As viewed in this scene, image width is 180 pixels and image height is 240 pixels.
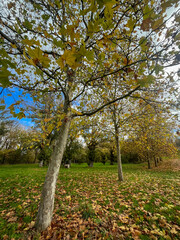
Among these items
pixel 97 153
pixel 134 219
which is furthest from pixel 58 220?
pixel 97 153

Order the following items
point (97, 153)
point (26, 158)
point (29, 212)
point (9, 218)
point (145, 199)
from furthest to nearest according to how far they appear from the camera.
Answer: point (26, 158) → point (97, 153) → point (145, 199) → point (29, 212) → point (9, 218)

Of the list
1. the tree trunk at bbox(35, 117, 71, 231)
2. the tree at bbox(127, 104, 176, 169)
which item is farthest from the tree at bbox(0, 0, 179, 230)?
the tree at bbox(127, 104, 176, 169)

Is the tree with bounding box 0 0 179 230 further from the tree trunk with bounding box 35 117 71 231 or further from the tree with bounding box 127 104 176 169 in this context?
the tree with bounding box 127 104 176 169

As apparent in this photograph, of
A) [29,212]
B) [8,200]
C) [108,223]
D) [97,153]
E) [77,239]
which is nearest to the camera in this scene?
[77,239]

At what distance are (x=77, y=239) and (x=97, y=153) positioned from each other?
15.9 metres

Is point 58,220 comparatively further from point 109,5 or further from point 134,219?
point 109,5

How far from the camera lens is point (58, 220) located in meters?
2.72

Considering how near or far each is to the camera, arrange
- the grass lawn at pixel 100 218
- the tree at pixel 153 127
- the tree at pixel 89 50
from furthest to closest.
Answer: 1. the tree at pixel 153 127
2. the grass lawn at pixel 100 218
3. the tree at pixel 89 50

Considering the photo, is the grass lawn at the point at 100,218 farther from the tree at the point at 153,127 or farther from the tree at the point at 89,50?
the tree at the point at 153,127

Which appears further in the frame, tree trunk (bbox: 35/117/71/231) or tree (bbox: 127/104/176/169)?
tree (bbox: 127/104/176/169)

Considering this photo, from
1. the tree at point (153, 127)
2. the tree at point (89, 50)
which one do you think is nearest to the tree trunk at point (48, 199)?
the tree at point (89, 50)

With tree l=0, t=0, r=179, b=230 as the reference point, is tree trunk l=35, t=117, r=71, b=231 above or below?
below

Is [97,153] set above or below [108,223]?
above

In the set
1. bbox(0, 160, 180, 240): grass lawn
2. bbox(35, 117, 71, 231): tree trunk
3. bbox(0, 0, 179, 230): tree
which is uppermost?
bbox(0, 0, 179, 230): tree
